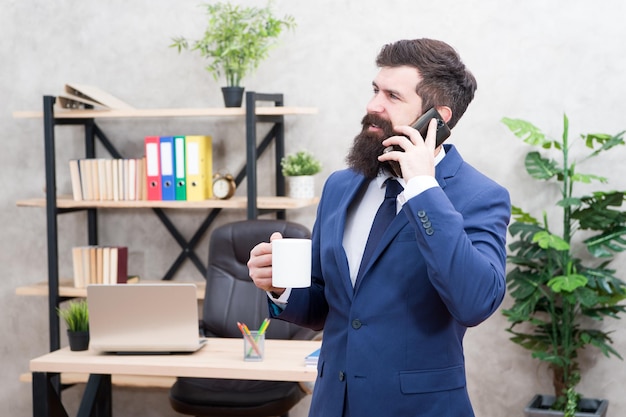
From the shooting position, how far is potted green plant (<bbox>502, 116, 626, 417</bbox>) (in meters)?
3.67

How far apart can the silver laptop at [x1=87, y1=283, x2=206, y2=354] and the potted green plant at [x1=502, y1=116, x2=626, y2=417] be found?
60.2 inches

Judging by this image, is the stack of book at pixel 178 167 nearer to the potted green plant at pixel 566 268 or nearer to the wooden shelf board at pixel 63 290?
the wooden shelf board at pixel 63 290

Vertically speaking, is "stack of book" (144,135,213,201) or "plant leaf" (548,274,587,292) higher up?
"stack of book" (144,135,213,201)

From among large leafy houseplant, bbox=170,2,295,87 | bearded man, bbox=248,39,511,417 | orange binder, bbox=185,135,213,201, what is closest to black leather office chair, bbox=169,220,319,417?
orange binder, bbox=185,135,213,201

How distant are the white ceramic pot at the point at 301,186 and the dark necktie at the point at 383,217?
2278 millimetres

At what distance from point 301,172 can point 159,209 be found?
0.89m

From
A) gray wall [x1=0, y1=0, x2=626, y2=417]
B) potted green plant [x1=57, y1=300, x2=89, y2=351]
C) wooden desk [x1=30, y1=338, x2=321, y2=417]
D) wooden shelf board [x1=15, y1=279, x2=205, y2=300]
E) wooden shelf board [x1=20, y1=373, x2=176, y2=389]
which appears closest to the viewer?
wooden desk [x1=30, y1=338, x2=321, y2=417]

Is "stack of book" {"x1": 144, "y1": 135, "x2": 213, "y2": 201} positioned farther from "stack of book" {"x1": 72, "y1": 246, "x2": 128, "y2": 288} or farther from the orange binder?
"stack of book" {"x1": 72, "y1": 246, "x2": 128, "y2": 288}

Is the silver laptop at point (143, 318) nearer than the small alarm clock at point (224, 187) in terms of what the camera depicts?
Yes

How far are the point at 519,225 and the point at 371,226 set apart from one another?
2.17 metres

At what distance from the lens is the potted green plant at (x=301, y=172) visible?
406cm

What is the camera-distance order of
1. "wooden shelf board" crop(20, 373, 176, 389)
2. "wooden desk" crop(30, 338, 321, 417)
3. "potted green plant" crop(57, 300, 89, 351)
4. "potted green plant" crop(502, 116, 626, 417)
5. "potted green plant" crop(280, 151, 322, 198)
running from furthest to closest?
"wooden shelf board" crop(20, 373, 176, 389), "potted green plant" crop(280, 151, 322, 198), "potted green plant" crop(502, 116, 626, 417), "potted green plant" crop(57, 300, 89, 351), "wooden desk" crop(30, 338, 321, 417)

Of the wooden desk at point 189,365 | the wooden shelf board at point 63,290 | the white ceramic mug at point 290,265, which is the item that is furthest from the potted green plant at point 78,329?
the white ceramic mug at point 290,265

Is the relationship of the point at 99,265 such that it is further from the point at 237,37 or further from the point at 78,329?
the point at 237,37
